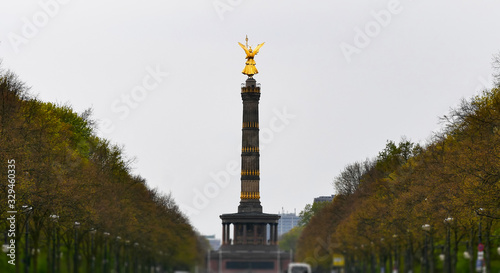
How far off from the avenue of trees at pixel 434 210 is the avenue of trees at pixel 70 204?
16062mm

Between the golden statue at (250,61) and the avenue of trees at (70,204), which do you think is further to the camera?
the golden statue at (250,61)

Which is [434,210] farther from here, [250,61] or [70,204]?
[250,61]

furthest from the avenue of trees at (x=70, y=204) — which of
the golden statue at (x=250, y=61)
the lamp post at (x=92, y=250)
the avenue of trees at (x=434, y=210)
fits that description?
the golden statue at (x=250, y=61)

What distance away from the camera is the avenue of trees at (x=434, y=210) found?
256 ft

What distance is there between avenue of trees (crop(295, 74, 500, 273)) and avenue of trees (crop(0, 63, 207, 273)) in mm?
16062

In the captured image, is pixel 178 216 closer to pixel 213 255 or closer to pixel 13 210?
pixel 213 255

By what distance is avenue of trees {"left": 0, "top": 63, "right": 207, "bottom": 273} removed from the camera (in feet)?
254

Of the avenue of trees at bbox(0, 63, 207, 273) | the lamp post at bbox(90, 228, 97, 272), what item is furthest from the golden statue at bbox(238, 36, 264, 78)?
the lamp post at bbox(90, 228, 97, 272)

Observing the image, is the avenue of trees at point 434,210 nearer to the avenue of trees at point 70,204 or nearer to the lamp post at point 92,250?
the avenue of trees at point 70,204

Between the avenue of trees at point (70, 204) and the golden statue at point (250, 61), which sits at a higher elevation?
the golden statue at point (250, 61)

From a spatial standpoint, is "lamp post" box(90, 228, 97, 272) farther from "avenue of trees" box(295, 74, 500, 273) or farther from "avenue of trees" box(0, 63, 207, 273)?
"avenue of trees" box(295, 74, 500, 273)

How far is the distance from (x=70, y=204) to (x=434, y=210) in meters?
28.4

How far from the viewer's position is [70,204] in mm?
86125

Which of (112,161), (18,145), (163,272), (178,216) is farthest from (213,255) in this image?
(18,145)
